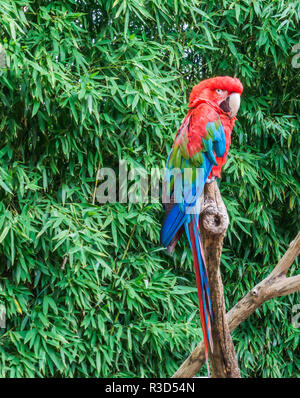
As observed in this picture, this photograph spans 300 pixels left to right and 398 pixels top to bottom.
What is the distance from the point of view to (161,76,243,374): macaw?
122cm

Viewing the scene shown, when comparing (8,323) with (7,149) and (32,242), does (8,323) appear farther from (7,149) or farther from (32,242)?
(7,149)

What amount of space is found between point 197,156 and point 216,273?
0.29m

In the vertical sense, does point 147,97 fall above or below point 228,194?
above

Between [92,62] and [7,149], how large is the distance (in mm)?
408

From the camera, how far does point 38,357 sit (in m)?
1.74

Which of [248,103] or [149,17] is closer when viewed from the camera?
[149,17]

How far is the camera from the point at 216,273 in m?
1.17

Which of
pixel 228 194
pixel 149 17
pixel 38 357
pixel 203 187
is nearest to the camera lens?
pixel 203 187

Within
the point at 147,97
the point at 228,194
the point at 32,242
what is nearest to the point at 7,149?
the point at 32,242

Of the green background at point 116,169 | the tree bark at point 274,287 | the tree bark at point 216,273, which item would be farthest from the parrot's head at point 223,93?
the green background at point 116,169

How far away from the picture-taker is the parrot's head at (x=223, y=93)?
4.45 ft

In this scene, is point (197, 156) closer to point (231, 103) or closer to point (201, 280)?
point (231, 103)

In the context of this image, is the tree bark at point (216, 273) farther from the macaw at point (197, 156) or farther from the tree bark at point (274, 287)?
the tree bark at point (274, 287)

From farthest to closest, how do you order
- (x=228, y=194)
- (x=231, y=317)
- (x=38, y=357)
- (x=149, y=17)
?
(x=228, y=194), (x=149, y=17), (x=38, y=357), (x=231, y=317)
